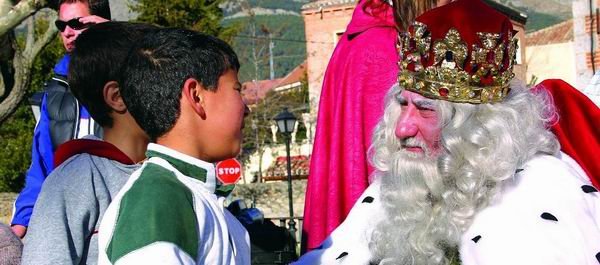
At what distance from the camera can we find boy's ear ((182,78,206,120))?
2242mm

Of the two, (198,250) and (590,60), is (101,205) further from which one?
(590,60)


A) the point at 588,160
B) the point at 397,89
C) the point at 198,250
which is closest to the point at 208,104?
the point at 198,250

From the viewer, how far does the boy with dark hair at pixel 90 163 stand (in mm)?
2584

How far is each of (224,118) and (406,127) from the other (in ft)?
2.24

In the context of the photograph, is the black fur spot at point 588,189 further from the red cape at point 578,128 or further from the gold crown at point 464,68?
the gold crown at point 464,68

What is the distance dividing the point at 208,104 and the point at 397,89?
0.79 metres

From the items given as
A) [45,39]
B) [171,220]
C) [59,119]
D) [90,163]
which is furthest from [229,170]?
[171,220]

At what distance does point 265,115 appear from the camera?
1206 inches

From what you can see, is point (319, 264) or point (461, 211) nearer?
point (461, 211)

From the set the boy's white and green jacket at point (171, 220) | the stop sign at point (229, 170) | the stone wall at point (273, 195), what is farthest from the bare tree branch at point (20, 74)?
the boy's white and green jacket at point (171, 220)

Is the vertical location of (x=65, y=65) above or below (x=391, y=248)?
above

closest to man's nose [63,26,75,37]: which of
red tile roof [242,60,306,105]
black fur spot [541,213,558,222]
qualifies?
black fur spot [541,213,558,222]

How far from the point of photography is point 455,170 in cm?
269

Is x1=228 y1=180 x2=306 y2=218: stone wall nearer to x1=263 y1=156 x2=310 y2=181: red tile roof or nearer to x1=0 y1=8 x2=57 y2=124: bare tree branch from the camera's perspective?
x1=263 y1=156 x2=310 y2=181: red tile roof
